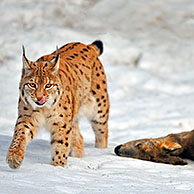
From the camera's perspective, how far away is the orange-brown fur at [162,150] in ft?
21.1

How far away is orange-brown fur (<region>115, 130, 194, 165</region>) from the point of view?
6441mm

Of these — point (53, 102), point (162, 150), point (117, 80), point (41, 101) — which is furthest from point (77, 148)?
point (117, 80)

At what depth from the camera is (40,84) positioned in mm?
5406

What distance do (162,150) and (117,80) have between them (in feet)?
20.1

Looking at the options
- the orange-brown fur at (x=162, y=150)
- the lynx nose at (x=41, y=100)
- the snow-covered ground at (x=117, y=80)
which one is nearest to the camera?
the snow-covered ground at (x=117, y=80)

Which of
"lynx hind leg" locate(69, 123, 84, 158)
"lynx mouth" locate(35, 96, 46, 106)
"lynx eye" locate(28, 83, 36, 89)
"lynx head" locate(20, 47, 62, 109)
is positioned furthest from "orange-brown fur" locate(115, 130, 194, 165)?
"lynx eye" locate(28, 83, 36, 89)

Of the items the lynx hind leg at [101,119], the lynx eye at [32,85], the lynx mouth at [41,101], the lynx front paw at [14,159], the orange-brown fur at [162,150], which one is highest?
the lynx hind leg at [101,119]

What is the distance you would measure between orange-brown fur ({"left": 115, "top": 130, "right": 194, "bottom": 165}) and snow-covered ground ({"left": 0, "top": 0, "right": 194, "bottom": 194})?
0.65ft

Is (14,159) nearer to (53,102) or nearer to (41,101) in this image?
(41,101)

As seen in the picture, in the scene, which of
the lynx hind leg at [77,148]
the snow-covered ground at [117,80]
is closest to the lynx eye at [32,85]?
the snow-covered ground at [117,80]

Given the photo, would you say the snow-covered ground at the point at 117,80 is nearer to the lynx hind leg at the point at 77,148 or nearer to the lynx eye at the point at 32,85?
the lynx hind leg at the point at 77,148

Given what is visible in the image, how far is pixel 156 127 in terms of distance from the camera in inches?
380

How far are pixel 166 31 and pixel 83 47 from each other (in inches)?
337

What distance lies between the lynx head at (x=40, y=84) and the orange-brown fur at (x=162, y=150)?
4.72ft
